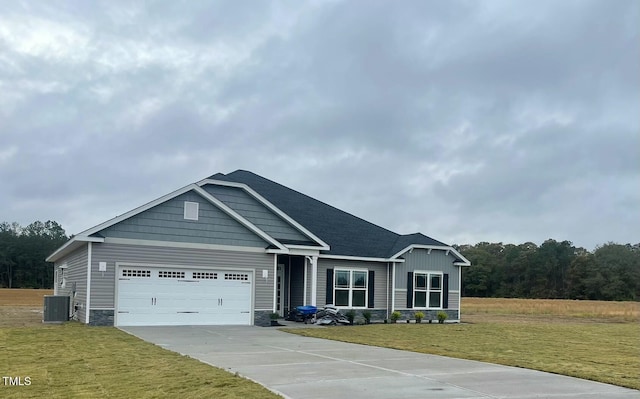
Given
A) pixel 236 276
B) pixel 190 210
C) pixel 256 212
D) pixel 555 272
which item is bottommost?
pixel 555 272

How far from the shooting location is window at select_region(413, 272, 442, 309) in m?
27.8

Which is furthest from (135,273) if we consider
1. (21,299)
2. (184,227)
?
(21,299)

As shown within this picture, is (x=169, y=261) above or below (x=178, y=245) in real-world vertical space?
below

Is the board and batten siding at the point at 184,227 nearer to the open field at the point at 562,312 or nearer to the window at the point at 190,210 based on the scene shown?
the window at the point at 190,210

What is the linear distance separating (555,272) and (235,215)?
80614 mm

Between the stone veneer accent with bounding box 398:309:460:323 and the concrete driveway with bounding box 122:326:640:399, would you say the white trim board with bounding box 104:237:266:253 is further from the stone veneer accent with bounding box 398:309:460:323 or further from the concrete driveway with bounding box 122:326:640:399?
the stone veneer accent with bounding box 398:309:460:323

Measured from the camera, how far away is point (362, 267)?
2658cm

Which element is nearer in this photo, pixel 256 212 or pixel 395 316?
pixel 256 212

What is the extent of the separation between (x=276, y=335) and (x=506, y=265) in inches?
3246

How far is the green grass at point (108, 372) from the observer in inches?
→ 335

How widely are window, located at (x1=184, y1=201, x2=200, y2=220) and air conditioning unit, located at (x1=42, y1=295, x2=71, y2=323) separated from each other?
17.0ft

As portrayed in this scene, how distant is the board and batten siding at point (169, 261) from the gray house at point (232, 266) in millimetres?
32

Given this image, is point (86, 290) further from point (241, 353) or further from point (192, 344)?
point (241, 353)

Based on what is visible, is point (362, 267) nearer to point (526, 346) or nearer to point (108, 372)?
point (526, 346)
